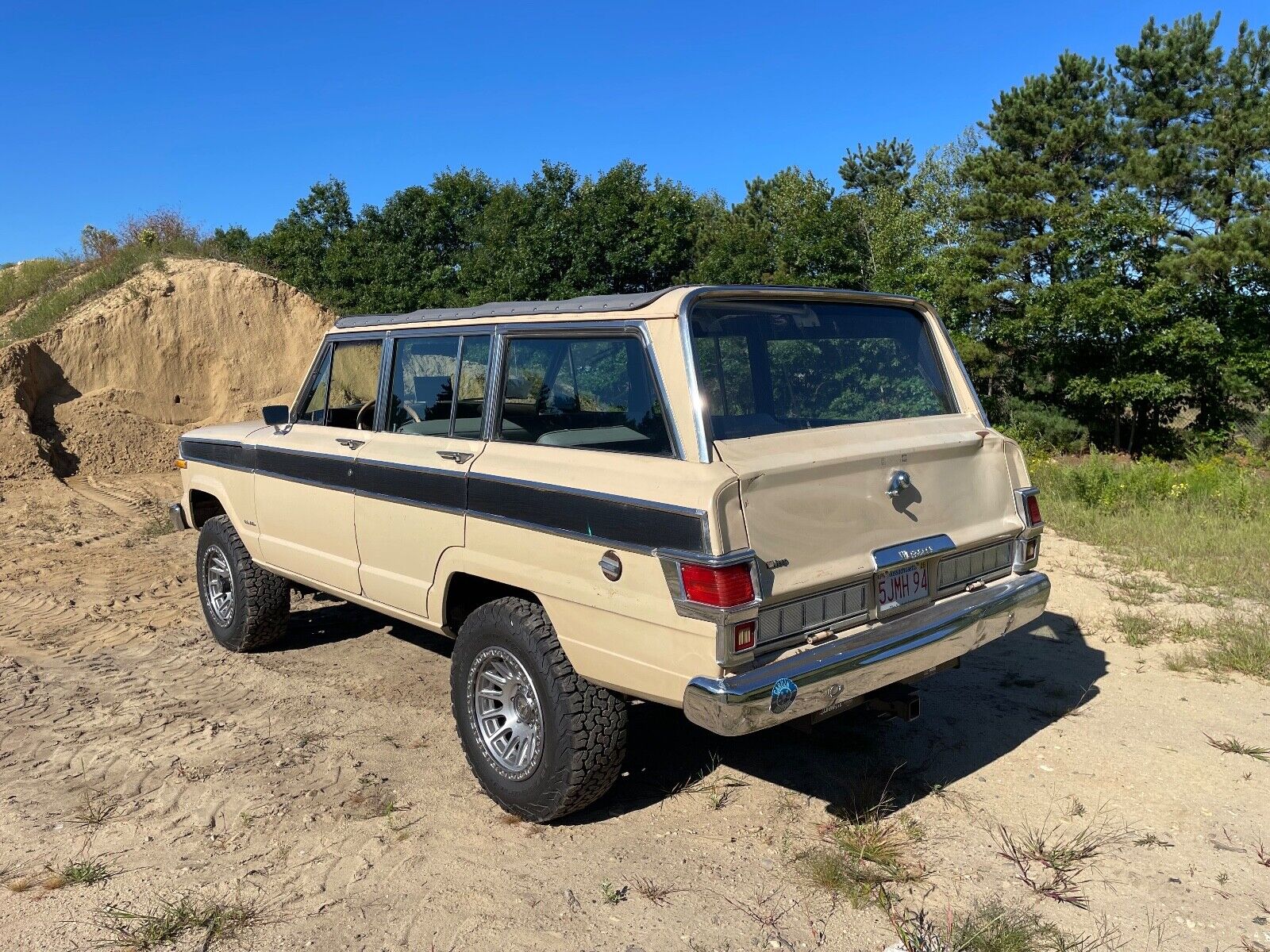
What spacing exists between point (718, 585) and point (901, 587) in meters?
1.00

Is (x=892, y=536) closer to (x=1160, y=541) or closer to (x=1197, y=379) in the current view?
(x=1160, y=541)

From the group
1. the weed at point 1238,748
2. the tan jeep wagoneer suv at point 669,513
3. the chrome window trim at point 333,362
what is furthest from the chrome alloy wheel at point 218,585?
the weed at point 1238,748

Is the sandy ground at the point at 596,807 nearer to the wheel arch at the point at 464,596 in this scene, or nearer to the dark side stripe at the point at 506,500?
the wheel arch at the point at 464,596

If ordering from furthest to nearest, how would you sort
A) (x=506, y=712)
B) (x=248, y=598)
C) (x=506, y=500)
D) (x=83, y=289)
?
(x=83, y=289) → (x=248, y=598) → (x=506, y=712) → (x=506, y=500)

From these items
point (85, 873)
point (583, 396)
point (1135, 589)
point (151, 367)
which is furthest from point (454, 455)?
point (151, 367)

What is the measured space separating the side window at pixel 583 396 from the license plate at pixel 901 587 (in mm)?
990

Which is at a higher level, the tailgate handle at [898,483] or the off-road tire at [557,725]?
the tailgate handle at [898,483]

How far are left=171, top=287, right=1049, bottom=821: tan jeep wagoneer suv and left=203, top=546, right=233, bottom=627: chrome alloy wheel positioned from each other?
5.09 feet

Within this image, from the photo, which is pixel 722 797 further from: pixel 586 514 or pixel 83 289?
pixel 83 289

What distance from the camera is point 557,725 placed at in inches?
139

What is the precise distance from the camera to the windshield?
140 inches

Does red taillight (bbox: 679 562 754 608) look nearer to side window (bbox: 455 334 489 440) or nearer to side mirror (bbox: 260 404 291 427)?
side window (bbox: 455 334 489 440)

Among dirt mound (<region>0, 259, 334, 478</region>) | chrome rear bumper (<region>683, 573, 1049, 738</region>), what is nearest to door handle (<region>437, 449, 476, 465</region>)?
chrome rear bumper (<region>683, 573, 1049, 738</region>)

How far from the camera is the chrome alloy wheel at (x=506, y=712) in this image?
374cm
